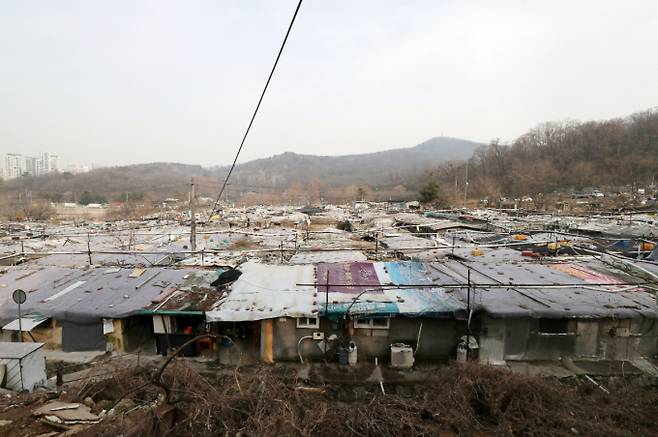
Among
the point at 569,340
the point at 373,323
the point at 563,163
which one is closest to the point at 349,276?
the point at 373,323

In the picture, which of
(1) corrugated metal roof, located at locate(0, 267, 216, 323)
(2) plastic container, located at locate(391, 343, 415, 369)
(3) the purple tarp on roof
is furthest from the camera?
(3) the purple tarp on roof

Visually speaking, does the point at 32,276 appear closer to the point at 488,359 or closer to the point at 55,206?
the point at 488,359

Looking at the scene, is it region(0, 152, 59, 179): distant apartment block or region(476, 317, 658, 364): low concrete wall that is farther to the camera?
region(0, 152, 59, 179): distant apartment block

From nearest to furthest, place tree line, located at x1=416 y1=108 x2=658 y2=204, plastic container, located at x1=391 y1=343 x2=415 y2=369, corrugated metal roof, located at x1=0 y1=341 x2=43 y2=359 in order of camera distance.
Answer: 1. corrugated metal roof, located at x1=0 y1=341 x2=43 y2=359
2. plastic container, located at x1=391 y1=343 x2=415 y2=369
3. tree line, located at x1=416 y1=108 x2=658 y2=204

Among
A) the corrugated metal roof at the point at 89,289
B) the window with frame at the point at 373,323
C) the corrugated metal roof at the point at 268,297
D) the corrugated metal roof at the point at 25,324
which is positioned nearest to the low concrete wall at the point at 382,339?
the window with frame at the point at 373,323

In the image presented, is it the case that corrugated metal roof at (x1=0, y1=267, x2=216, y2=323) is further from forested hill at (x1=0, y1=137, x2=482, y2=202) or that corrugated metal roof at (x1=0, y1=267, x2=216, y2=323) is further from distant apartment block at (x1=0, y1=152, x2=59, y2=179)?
distant apartment block at (x1=0, y1=152, x2=59, y2=179)

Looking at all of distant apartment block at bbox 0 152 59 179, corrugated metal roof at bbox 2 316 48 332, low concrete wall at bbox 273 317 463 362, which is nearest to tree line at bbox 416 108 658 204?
low concrete wall at bbox 273 317 463 362

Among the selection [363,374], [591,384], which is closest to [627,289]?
[591,384]
